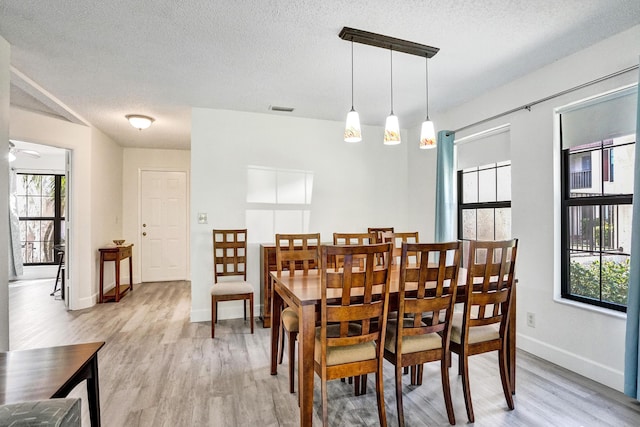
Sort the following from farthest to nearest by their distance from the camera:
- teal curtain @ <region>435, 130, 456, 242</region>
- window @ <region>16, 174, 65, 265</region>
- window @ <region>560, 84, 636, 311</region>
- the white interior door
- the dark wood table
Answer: window @ <region>16, 174, 65, 265</region> < the white interior door < teal curtain @ <region>435, 130, 456, 242</region> < window @ <region>560, 84, 636, 311</region> < the dark wood table

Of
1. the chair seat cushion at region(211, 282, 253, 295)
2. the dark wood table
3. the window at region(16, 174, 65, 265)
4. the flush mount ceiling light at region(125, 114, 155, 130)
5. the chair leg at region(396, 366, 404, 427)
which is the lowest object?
the chair leg at region(396, 366, 404, 427)

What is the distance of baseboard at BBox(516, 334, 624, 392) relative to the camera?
2342 mm

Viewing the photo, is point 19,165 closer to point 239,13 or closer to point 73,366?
point 239,13

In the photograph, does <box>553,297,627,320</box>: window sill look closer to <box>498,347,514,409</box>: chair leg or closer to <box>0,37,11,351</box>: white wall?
<box>498,347,514,409</box>: chair leg

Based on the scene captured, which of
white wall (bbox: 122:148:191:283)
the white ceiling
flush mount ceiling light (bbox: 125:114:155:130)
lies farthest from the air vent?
white wall (bbox: 122:148:191:283)

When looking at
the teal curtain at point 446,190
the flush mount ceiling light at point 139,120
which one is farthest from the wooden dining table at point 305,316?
the flush mount ceiling light at point 139,120

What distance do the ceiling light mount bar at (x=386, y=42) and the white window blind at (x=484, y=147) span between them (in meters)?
1.31

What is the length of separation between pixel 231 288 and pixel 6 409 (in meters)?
2.63

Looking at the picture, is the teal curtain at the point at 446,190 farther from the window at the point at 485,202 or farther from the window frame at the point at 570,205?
the window frame at the point at 570,205

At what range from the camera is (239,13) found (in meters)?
2.10

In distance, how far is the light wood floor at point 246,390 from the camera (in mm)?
1990

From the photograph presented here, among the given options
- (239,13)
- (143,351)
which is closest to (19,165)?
(143,351)

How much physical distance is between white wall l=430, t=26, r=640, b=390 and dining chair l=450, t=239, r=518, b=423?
2.85ft

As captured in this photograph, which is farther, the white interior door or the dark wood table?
the white interior door
